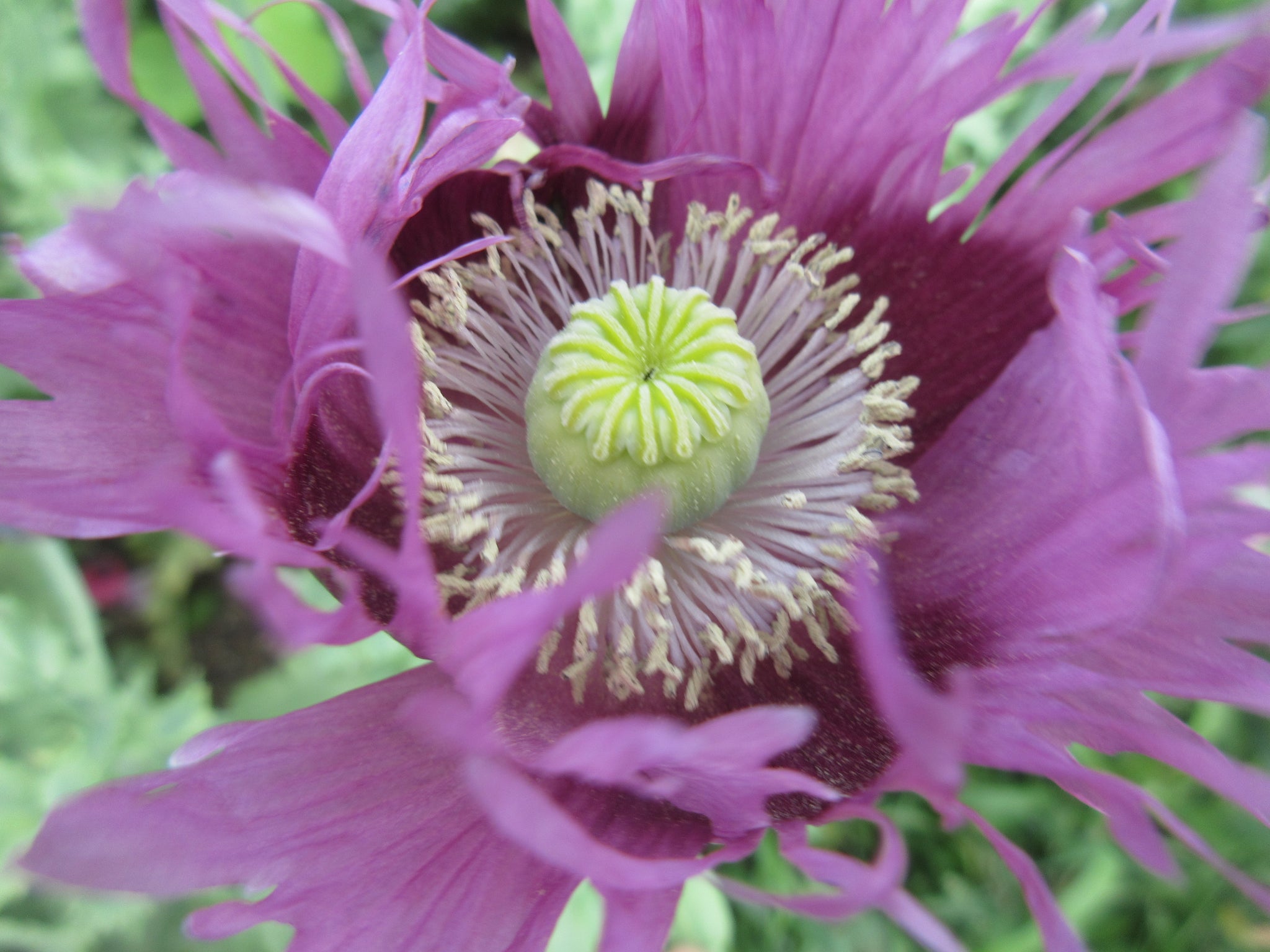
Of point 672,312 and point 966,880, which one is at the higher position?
point 672,312

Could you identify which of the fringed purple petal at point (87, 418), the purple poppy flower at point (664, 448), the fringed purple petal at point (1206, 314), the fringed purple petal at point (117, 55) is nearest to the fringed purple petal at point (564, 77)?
the purple poppy flower at point (664, 448)

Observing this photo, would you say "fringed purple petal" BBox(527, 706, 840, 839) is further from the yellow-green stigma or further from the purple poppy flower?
the yellow-green stigma

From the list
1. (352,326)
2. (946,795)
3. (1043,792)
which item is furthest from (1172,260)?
(1043,792)

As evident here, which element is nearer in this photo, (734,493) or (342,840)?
(342,840)

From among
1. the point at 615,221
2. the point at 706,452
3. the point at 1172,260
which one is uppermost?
the point at 1172,260

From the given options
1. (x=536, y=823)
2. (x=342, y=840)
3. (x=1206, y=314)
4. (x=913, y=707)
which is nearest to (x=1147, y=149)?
(x=1206, y=314)

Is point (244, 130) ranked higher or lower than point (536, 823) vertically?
higher

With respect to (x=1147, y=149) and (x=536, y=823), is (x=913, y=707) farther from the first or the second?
(x=1147, y=149)

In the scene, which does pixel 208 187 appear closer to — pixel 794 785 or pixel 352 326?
pixel 352 326
